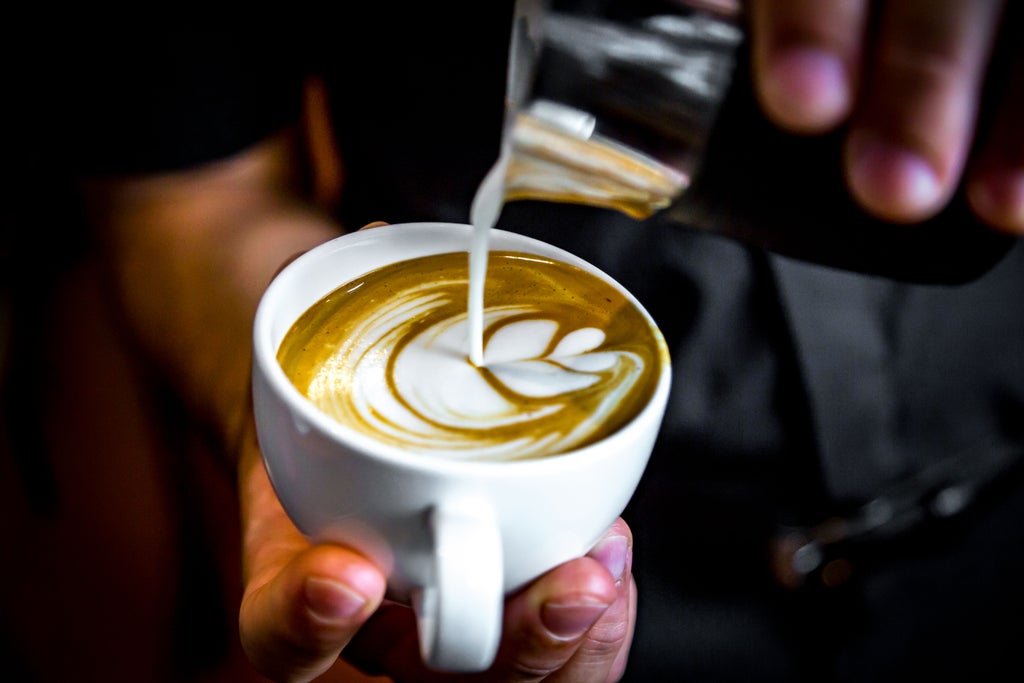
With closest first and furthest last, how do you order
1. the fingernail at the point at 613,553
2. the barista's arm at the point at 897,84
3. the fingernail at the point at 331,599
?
1. the barista's arm at the point at 897,84
2. the fingernail at the point at 331,599
3. the fingernail at the point at 613,553

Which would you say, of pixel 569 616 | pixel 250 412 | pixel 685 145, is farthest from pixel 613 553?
pixel 250 412

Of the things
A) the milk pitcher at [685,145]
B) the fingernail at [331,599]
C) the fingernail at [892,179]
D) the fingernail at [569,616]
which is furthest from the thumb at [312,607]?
the fingernail at [892,179]

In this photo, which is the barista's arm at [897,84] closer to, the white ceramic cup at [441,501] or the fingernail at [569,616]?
the white ceramic cup at [441,501]

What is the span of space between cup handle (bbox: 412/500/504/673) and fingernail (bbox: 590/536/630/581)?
187 mm

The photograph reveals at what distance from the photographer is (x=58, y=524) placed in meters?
1.53

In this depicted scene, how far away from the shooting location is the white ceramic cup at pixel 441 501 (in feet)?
1.53

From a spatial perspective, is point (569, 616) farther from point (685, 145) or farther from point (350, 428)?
point (685, 145)

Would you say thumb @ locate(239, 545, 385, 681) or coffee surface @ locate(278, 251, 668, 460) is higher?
coffee surface @ locate(278, 251, 668, 460)

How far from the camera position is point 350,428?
0.53 meters

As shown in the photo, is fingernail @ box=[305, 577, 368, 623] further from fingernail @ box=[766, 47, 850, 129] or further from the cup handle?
fingernail @ box=[766, 47, 850, 129]

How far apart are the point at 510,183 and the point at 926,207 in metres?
0.24

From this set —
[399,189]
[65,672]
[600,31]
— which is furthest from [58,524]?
[600,31]

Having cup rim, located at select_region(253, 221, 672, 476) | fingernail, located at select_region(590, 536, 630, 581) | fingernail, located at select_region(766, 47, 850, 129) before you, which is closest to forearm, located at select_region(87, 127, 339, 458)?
cup rim, located at select_region(253, 221, 672, 476)

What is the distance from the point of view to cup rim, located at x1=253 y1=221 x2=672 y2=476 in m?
0.47
